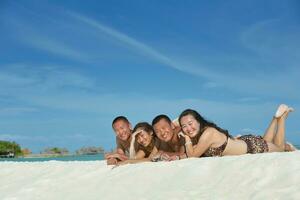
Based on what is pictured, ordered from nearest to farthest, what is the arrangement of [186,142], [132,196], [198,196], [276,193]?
[276,193], [198,196], [132,196], [186,142]

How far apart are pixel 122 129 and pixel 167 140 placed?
0.85 m

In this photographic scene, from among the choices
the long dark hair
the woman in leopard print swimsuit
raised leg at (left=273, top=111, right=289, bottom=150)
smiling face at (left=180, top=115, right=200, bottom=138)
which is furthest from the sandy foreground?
raised leg at (left=273, top=111, right=289, bottom=150)

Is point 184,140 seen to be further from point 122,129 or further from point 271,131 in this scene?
point 271,131

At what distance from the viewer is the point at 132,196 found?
5402mm

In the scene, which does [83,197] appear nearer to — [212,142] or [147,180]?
[147,180]

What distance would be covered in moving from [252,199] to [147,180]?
1.56 m

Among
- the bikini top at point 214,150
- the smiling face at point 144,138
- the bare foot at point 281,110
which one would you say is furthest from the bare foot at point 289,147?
the smiling face at point 144,138

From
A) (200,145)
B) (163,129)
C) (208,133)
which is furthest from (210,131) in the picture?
(163,129)

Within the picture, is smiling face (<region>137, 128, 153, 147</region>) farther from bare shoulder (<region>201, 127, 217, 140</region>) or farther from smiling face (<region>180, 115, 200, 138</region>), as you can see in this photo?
bare shoulder (<region>201, 127, 217, 140</region>)

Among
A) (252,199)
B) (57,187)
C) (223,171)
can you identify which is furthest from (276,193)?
(57,187)

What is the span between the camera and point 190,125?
20.7 feet

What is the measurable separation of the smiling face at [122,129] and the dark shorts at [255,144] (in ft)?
5.48

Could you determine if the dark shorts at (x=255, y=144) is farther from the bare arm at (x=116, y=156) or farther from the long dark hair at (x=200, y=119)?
the bare arm at (x=116, y=156)

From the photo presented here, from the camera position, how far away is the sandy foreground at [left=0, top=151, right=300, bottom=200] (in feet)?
16.2
